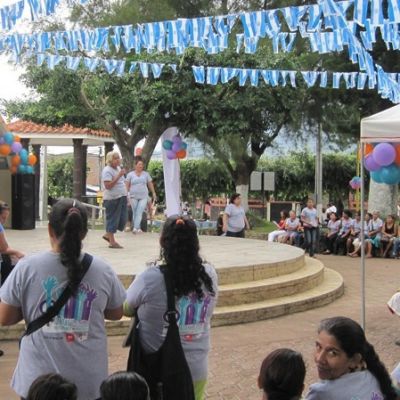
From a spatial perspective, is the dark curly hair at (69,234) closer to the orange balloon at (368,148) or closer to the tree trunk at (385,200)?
the orange balloon at (368,148)

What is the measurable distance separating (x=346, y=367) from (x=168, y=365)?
912 mm

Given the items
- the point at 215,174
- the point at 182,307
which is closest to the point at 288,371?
the point at 182,307

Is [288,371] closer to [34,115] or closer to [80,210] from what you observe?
[80,210]

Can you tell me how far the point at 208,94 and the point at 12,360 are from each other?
11.1 m

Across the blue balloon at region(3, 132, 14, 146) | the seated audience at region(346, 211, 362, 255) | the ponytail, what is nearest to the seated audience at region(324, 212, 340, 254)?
the seated audience at region(346, 211, 362, 255)

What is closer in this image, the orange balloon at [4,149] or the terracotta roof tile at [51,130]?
the orange balloon at [4,149]

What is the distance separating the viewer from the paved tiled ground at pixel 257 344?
5.48 meters

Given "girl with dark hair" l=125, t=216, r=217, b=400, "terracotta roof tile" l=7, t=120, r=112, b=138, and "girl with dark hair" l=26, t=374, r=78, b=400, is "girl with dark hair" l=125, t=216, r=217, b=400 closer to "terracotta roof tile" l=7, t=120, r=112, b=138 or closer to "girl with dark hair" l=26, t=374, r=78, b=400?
"girl with dark hair" l=26, t=374, r=78, b=400

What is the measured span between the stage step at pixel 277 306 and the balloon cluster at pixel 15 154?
6803 mm

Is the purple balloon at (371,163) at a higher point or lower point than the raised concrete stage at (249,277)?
higher

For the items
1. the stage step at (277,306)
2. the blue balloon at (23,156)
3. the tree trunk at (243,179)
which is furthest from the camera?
the tree trunk at (243,179)

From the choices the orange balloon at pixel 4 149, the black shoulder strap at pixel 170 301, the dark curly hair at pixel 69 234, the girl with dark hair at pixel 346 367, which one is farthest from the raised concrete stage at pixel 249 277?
the girl with dark hair at pixel 346 367

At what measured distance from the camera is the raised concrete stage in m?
7.94

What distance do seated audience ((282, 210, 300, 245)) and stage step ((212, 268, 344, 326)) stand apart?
6785 mm
